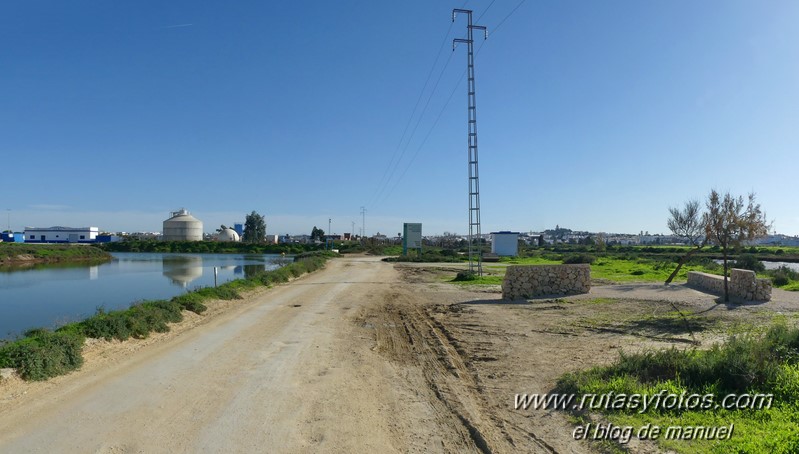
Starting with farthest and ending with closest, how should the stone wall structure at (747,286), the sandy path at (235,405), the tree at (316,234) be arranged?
the tree at (316,234)
the stone wall structure at (747,286)
the sandy path at (235,405)

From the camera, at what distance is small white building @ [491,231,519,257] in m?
68.7

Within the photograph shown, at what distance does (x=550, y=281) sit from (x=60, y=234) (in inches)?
6584

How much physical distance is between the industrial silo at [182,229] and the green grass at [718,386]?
5370 inches

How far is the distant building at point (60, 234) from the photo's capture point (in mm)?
143500

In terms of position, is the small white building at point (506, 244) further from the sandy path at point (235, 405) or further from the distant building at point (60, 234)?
the distant building at point (60, 234)

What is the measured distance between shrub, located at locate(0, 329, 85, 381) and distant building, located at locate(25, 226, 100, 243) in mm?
156517

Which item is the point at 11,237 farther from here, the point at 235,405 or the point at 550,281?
the point at 235,405

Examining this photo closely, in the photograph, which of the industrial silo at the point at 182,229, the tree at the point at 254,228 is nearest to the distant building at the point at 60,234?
the industrial silo at the point at 182,229

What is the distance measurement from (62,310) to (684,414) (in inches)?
945

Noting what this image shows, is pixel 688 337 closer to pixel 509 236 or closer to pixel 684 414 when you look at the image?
pixel 684 414

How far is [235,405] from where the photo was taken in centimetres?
676

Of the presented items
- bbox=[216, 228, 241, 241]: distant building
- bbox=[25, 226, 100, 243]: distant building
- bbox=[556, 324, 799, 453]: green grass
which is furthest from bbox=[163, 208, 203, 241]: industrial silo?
bbox=[556, 324, 799, 453]: green grass

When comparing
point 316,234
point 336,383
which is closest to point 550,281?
point 336,383

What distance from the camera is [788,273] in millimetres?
26453
